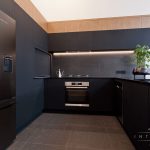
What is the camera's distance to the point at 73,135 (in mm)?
2439

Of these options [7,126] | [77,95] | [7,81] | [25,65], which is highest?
[25,65]

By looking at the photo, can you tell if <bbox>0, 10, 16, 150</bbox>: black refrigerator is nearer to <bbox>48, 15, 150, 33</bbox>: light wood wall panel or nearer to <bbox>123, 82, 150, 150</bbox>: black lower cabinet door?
<bbox>123, 82, 150, 150</bbox>: black lower cabinet door

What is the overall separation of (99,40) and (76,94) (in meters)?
1.53

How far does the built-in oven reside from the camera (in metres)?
3.73

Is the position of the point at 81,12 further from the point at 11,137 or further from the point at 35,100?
the point at 11,137

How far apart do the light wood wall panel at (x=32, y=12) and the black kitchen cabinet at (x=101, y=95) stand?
1.86 metres

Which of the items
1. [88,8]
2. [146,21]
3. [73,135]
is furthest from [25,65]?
[146,21]

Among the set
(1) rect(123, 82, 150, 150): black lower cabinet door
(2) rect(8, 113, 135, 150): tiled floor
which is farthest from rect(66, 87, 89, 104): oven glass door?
(1) rect(123, 82, 150, 150): black lower cabinet door

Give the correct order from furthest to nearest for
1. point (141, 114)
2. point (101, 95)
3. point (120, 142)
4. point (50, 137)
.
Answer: point (101, 95)
point (50, 137)
point (120, 142)
point (141, 114)

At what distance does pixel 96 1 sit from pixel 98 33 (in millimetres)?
1088

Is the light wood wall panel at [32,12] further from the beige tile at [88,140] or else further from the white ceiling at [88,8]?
the beige tile at [88,140]

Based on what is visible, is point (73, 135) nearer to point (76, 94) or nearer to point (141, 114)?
point (141, 114)

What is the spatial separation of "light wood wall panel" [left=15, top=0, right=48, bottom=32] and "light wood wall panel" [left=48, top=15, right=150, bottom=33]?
15.4 inches

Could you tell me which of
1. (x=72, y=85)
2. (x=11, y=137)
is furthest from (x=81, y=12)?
(x=11, y=137)
